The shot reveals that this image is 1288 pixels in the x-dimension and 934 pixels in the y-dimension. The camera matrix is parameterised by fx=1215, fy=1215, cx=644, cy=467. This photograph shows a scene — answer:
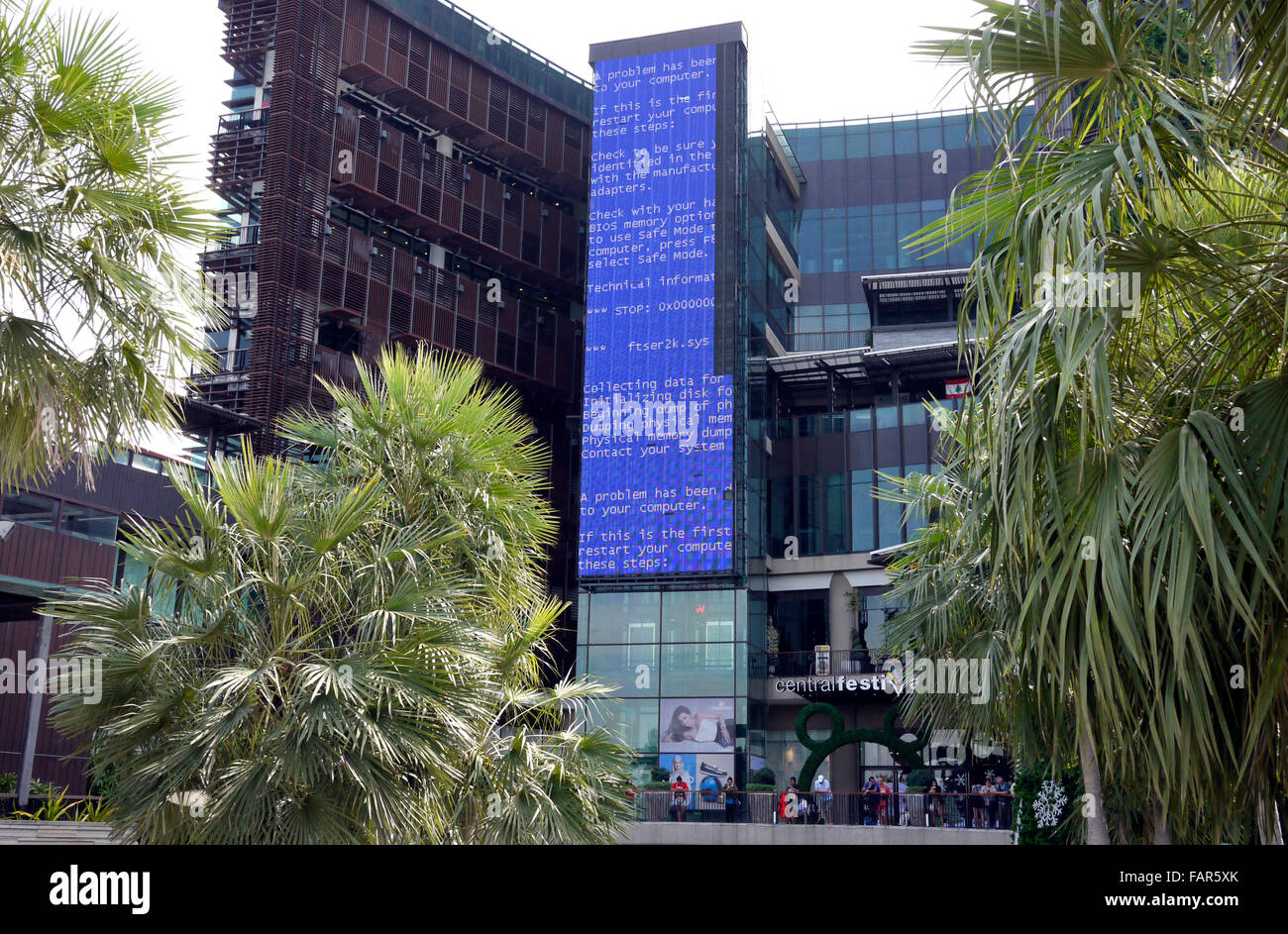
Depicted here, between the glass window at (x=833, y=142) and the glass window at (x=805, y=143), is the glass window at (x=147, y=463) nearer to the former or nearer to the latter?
the glass window at (x=805, y=143)

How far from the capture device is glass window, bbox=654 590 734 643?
147ft

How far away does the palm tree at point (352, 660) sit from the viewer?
32.8ft

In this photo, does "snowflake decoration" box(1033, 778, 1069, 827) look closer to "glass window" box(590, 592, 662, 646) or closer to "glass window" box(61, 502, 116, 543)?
"glass window" box(61, 502, 116, 543)

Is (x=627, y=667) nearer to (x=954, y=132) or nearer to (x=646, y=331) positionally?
(x=646, y=331)

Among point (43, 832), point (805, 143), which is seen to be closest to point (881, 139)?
point (805, 143)

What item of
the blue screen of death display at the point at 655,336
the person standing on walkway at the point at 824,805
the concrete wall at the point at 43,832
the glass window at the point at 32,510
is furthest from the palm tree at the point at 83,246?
the blue screen of death display at the point at 655,336

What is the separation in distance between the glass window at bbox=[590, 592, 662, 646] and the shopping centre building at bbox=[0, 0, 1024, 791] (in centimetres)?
10

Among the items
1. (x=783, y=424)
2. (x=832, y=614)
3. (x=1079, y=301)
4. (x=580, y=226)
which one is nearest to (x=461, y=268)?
(x=580, y=226)

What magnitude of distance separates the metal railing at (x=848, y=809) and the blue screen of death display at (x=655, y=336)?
34.9ft

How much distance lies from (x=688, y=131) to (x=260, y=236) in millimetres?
16898

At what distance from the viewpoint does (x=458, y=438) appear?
46.9 feet

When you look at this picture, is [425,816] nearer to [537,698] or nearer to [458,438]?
[537,698]

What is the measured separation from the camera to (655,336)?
46.4 metres

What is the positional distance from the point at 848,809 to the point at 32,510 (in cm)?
2209
